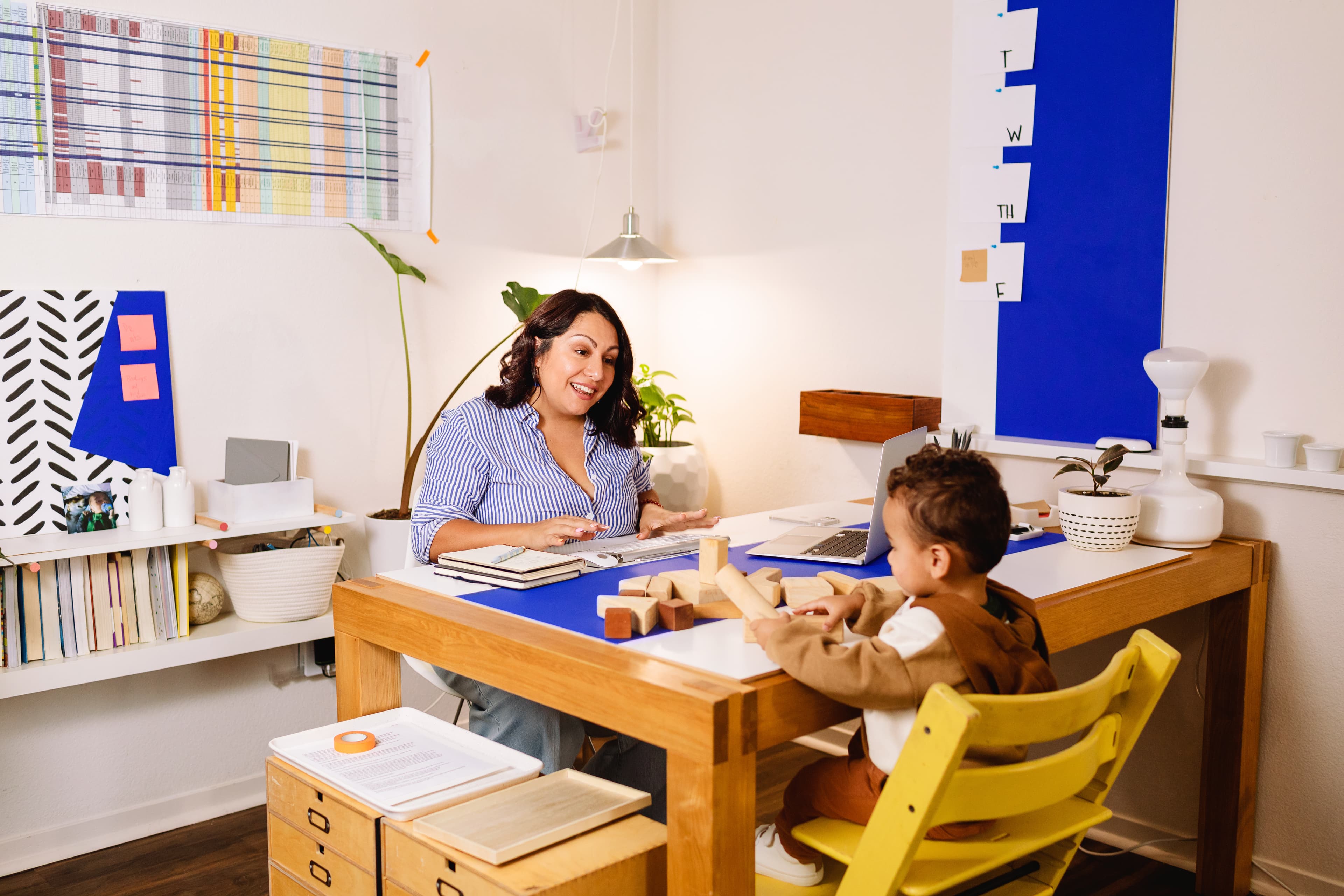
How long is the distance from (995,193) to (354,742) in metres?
2.01

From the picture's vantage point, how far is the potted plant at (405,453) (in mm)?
2887

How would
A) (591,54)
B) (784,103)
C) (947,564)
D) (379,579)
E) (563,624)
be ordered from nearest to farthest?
(947,564)
(563,624)
(379,579)
(784,103)
(591,54)

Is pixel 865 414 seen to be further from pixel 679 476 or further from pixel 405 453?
pixel 405 453

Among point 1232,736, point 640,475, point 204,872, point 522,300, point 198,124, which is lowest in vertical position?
point 204,872

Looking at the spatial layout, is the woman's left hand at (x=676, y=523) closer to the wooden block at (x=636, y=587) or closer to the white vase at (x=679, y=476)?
the wooden block at (x=636, y=587)

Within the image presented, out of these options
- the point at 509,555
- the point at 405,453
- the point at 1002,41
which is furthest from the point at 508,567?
the point at 1002,41

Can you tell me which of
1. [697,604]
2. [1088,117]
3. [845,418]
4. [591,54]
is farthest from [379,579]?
[591,54]

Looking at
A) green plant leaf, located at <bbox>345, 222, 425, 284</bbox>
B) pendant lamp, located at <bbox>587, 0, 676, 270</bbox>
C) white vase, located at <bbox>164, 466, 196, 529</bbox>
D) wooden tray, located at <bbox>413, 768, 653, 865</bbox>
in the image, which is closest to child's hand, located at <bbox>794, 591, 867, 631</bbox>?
wooden tray, located at <bbox>413, 768, 653, 865</bbox>

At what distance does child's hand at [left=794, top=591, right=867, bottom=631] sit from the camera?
5.04 feet

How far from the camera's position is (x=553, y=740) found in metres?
1.91

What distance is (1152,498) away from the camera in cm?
225

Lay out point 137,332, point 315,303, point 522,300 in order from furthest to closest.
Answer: point 522,300, point 315,303, point 137,332

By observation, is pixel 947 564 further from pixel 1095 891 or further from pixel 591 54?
pixel 591 54

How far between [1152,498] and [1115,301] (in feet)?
1.69
